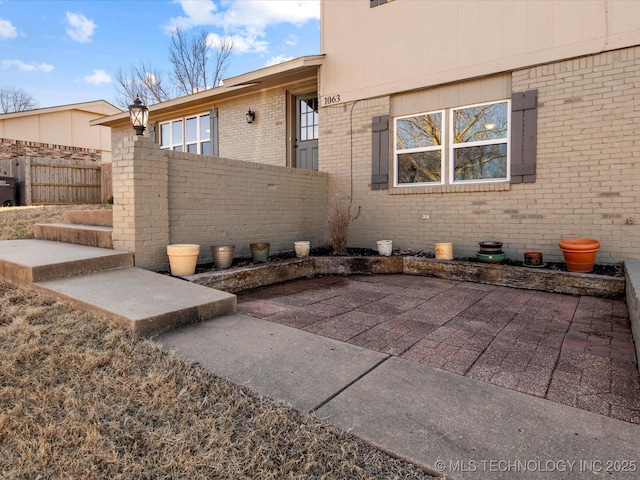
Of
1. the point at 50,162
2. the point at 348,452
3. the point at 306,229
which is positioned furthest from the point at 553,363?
the point at 50,162

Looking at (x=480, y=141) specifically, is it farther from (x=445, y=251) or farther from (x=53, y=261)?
(x=53, y=261)

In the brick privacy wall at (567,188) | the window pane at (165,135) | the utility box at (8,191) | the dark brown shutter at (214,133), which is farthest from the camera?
the window pane at (165,135)

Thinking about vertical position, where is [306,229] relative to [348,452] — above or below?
above

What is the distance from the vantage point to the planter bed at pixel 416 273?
4.56 meters

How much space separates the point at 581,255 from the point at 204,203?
5.10 meters

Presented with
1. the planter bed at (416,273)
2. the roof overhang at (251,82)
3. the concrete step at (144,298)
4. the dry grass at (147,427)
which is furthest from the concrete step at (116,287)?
the roof overhang at (251,82)

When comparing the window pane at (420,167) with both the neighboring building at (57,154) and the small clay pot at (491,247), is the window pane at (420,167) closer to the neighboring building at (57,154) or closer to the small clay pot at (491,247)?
the small clay pot at (491,247)

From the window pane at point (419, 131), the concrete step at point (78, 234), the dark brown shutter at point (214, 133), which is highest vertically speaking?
the dark brown shutter at point (214, 133)

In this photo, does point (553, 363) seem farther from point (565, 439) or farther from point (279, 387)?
point (279, 387)

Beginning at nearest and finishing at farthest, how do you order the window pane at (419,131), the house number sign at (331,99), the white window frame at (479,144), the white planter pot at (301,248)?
the white window frame at (479,144), the white planter pot at (301,248), the window pane at (419,131), the house number sign at (331,99)

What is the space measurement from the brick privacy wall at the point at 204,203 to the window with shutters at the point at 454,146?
1.72m

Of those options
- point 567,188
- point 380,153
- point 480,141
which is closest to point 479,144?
point 480,141

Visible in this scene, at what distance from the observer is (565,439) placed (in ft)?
5.47

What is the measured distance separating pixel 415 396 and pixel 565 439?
69cm
